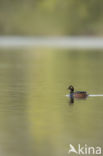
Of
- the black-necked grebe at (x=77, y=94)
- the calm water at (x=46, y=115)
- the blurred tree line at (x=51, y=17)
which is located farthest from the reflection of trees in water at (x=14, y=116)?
the blurred tree line at (x=51, y=17)

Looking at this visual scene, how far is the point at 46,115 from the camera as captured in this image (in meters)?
6.05

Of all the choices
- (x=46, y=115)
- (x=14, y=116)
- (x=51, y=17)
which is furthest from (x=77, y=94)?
(x=51, y=17)

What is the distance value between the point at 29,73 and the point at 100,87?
2.37 meters

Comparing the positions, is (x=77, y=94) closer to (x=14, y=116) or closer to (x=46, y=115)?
(x=46, y=115)

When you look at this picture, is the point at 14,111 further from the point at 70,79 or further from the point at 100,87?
the point at 70,79

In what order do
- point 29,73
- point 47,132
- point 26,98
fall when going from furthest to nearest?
point 29,73, point 26,98, point 47,132

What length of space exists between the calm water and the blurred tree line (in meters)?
23.6

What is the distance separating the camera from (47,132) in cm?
522

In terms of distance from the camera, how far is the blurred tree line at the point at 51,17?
33500 mm

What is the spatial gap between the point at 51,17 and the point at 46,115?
29.0 metres

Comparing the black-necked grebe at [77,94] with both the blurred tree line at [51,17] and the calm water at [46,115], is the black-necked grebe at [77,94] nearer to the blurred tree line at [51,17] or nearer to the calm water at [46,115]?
the calm water at [46,115]

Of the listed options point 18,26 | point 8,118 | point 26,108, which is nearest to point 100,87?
point 26,108

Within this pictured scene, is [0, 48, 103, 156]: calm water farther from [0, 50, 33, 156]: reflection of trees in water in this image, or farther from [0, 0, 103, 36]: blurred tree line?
[0, 0, 103, 36]: blurred tree line

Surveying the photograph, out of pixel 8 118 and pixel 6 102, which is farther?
pixel 6 102
